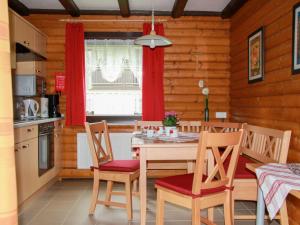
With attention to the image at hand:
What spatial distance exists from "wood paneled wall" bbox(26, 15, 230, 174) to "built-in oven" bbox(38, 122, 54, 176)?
0.48 meters

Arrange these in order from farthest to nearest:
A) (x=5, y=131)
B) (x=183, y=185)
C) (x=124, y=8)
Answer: (x=124, y=8) → (x=183, y=185) → (x=5, y=131)

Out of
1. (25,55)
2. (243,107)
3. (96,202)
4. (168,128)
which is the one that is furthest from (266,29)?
(25,55)

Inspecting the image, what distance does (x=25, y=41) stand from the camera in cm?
368

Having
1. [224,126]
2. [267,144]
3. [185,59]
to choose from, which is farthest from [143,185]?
[185,59]

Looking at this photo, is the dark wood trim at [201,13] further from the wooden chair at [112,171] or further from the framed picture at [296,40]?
the wooden chair at [112,171]

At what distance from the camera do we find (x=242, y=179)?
8.32ft

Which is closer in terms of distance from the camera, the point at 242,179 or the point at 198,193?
the point at 198,193

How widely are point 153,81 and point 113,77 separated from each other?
25.1 inches

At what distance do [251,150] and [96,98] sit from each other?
2.57 m

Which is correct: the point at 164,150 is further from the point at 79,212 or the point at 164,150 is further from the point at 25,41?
the point at 25,41

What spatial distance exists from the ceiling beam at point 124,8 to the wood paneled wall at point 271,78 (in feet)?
4.82

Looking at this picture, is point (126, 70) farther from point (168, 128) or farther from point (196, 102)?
point (168, 128)

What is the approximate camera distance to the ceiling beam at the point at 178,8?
3.91 metres

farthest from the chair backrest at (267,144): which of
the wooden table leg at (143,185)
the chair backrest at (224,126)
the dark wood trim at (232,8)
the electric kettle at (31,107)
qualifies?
the electric kettle at (31,107)
